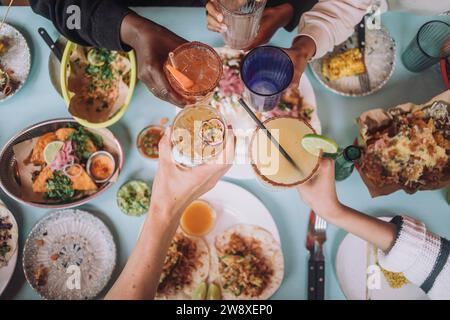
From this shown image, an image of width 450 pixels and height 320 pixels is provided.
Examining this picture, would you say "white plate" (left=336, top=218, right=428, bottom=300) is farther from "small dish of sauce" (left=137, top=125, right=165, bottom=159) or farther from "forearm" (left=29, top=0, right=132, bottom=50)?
"forearm" (left=29, top=0, right=132, bottom=50)

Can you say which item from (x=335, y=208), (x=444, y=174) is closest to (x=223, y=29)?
(x=335, y=208)

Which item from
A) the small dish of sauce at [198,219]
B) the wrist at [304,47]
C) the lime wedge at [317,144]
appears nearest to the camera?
the lime wedge at [317,144]

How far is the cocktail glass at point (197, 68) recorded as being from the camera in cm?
141

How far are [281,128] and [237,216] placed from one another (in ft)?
1.57

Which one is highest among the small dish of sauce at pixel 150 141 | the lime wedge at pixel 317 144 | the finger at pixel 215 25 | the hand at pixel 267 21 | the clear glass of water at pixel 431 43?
the hand at pixel 267 21

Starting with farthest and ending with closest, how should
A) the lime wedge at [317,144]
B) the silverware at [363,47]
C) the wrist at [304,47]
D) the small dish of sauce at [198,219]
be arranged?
the silverware at [363,47]
the small dish of sauce at [198,219]
the wrist at [304,47]
the lime wedge at [317,144]

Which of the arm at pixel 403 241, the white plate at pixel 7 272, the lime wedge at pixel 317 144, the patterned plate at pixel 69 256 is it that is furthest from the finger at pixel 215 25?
the white plate at pixel 7 272

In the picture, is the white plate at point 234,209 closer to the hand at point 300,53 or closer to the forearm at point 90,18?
the hand at point 300,53

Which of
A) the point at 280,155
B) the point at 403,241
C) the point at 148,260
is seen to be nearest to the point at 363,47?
the point at 280,155

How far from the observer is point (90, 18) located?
4.86 ft

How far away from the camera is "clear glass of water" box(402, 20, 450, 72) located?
5.33 ft
